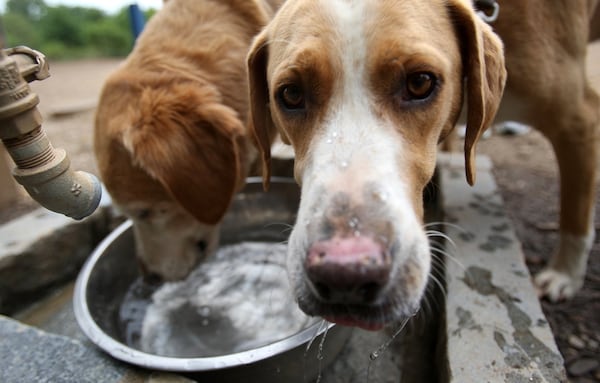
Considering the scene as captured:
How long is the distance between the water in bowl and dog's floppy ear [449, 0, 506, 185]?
1.31 metres

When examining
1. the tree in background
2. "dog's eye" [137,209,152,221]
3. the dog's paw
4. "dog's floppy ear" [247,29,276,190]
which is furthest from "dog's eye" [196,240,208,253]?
the tree in background

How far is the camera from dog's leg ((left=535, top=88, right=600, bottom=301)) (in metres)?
2.35

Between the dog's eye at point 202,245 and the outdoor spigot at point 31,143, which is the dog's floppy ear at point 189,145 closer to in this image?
the dog's eye at point 202,245

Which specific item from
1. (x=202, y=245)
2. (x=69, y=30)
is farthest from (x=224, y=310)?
(x=69, y=30)

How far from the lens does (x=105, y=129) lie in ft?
8.18

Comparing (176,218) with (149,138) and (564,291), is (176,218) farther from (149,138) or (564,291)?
(564,291)

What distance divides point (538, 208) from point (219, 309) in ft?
7.43

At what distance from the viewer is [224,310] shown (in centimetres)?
278

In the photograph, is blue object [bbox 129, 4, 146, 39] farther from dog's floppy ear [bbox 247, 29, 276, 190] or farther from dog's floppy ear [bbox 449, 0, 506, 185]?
dog's floppy ear [bbox 449, 0, 506, 185]

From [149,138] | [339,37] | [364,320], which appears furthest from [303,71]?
[149,138]

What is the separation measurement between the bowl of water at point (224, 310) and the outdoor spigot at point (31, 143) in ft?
2.05

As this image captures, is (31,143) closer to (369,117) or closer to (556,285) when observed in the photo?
(369,117)

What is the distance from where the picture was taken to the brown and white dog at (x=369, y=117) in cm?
122

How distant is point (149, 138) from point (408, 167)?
4.42 ft
